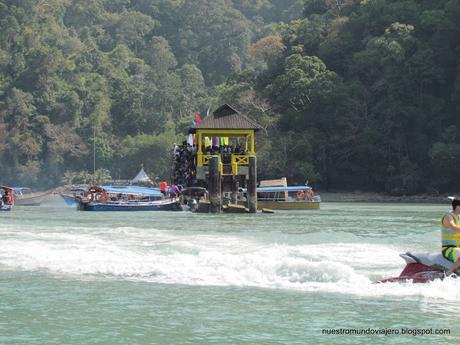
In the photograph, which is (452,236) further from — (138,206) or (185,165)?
(185,165)

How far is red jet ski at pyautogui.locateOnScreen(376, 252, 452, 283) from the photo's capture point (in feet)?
46.3

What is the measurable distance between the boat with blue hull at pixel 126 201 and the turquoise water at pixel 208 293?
22212 mm

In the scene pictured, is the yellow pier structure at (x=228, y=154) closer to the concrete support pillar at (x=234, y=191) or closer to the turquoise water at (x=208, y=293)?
the concrete support pillar at (x=234, y=191)

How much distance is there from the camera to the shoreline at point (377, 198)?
6325 centimetres

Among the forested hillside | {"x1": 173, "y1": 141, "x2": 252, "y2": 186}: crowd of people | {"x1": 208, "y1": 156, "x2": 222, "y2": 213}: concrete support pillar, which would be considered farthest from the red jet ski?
the forested hillside

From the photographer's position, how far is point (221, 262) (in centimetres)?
1750

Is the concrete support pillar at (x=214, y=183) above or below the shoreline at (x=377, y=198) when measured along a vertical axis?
above

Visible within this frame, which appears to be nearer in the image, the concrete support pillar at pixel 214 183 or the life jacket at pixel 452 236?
the life jacket at pixel 452 236

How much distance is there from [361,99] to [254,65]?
159 ft

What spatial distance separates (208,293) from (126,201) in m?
34.0

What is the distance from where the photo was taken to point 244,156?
44.0m

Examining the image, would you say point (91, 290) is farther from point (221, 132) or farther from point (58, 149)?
point (58, 149)

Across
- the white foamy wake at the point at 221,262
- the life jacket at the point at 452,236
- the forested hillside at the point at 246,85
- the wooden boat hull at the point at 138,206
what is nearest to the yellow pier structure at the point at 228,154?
the wooden boat hull at the point at 138,206

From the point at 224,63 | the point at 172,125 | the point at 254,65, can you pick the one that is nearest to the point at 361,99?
the point at 172,125
